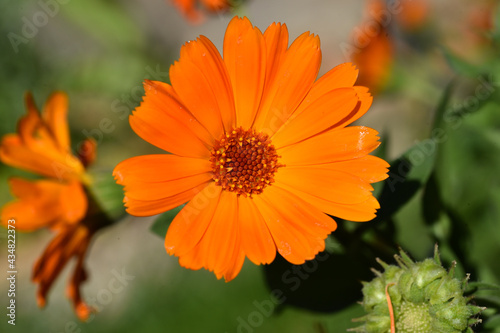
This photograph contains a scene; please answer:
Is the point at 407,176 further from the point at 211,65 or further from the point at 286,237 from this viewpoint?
the point at 211,65

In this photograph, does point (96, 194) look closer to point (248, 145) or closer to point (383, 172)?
point (248, 145)

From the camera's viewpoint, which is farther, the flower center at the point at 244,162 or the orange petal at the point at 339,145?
the flower center at the point at 244,162

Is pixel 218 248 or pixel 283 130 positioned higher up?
pixel 283 130

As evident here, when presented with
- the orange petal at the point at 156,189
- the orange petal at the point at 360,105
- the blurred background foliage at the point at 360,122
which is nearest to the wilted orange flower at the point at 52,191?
the blurred background foliage at the point at 360,122

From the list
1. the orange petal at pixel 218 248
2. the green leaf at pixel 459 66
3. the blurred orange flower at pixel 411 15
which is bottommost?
the orange petal at pixel 218 248

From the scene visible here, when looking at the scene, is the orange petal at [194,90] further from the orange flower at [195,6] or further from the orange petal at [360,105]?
the orange flower at [195,6]

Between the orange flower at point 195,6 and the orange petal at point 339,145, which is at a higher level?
the orange flower at point 195,6

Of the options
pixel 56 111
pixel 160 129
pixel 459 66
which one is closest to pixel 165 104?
pixel 160 129

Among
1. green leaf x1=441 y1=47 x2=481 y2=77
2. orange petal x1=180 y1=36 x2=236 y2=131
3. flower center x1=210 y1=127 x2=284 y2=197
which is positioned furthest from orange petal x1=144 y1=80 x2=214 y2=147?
green leaf x1=441 y1=47 x2=481 y2=77
